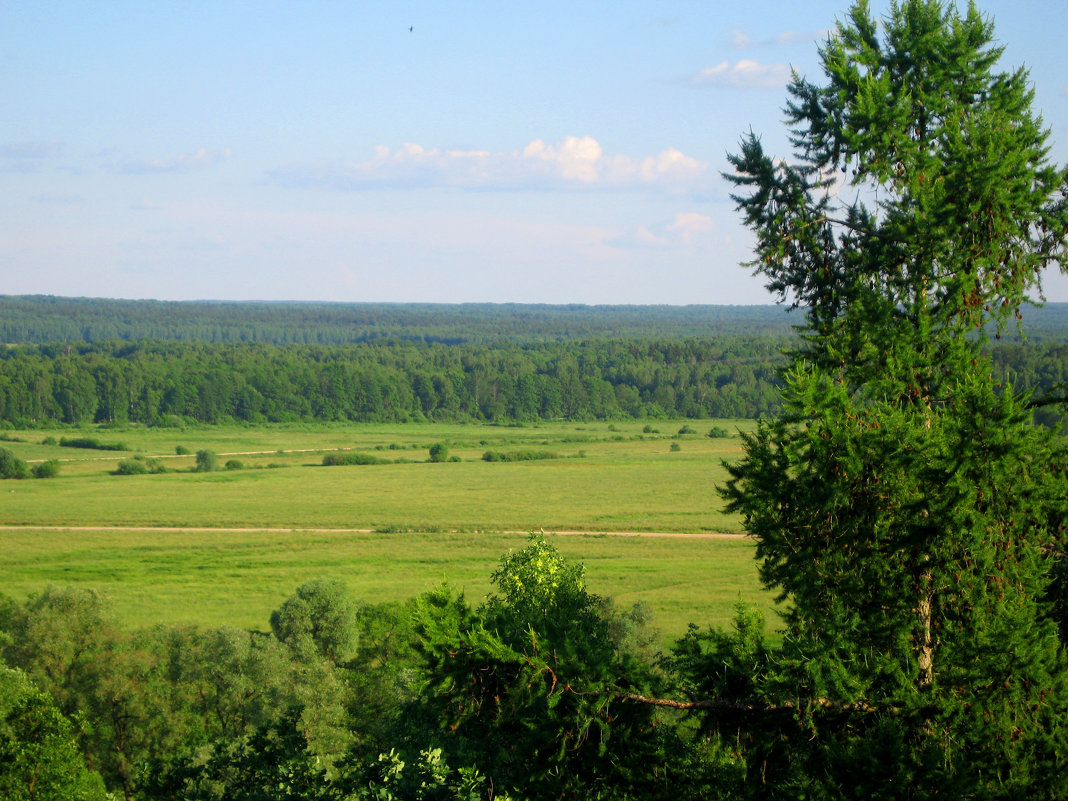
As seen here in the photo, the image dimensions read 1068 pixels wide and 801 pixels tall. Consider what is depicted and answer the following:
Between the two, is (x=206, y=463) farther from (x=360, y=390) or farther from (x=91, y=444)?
(x=360, y=390)

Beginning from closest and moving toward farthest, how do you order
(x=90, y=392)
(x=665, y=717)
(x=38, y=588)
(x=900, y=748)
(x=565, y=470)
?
(x=900, y=748), (x=665, y=717), (x=38, y=588), (x=565, y=470), (x=90, y=392)

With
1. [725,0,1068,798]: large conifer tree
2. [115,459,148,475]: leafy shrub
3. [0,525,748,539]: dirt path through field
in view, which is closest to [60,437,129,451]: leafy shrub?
[115,459,148,475]: leafy shrub

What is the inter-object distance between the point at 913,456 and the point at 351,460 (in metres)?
97.4

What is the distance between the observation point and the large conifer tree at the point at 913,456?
862 centimetres

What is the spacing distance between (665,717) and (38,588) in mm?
35058

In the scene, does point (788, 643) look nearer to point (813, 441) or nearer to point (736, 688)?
point (736, 688)

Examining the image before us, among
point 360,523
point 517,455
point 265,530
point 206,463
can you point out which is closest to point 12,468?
point 206,463

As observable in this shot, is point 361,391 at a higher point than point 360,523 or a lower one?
higher

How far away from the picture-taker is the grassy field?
1892 inches

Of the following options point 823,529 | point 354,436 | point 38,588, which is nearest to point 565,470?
point 354,436

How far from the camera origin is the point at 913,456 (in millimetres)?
8945

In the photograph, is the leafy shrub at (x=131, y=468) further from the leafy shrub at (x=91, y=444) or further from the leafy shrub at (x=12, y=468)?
the leafy shrub at (x=91, y=444)

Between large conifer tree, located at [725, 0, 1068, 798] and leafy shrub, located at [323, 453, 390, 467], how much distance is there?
94.4 meters

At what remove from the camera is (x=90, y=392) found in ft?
506
